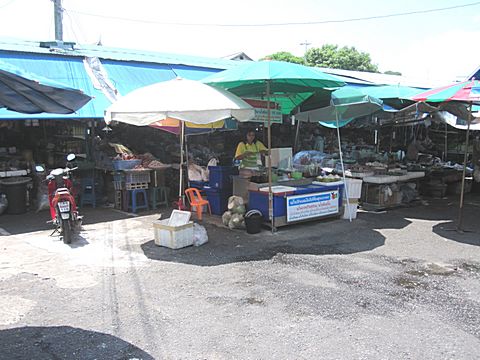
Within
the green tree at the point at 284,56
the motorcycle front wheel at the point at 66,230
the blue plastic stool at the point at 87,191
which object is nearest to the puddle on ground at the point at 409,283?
the motorcycle front wheel at the point at 66,230

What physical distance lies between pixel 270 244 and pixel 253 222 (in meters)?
0.67

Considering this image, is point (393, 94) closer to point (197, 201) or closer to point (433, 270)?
point (197, 201)

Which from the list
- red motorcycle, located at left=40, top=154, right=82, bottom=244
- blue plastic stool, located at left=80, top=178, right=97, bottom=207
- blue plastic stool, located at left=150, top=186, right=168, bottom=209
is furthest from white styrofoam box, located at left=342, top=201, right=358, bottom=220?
blue plastic stool, located at left=80, top=178, right=97, bottom=207

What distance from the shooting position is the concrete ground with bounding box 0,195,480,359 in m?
3.60

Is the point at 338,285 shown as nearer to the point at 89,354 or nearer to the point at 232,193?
the point at 89,354

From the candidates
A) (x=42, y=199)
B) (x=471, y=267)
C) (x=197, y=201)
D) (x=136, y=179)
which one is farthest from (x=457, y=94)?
(x=42, y=199)

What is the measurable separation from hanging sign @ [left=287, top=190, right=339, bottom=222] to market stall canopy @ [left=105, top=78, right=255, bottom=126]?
6.27ft

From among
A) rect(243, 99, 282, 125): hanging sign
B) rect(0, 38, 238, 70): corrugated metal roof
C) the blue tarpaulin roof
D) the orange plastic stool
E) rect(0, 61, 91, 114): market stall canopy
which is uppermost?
rect(0, 38, 238, 70): corrugated metal roof

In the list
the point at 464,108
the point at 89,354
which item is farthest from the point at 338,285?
the point at 464,108

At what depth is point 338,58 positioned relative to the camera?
136 feet

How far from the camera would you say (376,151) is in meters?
13.5

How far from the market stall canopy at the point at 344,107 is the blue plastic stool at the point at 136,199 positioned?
161 inches

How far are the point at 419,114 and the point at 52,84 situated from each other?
395 inches

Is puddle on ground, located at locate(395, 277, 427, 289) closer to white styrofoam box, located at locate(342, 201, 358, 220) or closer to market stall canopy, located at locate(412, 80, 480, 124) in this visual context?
white styrofoam box, located at locate(342, 201, 358, 220)
